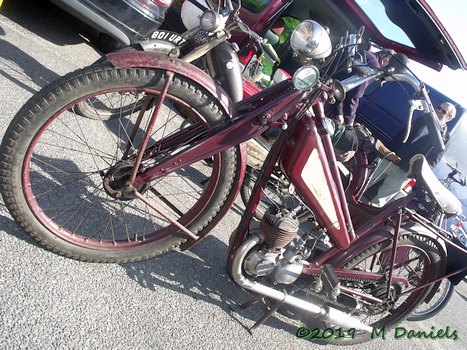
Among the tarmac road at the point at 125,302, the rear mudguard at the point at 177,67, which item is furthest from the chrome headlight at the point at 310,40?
the tarmac road at the point at 125,302

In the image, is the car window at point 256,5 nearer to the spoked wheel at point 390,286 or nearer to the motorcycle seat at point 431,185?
the motorcycle seat at point 431,185

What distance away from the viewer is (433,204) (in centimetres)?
266

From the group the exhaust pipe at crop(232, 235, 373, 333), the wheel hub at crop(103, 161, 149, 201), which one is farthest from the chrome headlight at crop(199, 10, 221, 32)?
the exhaust pipe at crop(232, 235, 373, 333)

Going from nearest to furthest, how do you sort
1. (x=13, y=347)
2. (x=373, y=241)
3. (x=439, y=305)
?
(x=13, y=347) → (x=373, y=241) → (x=439, y=305)

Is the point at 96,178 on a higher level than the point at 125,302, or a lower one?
lower

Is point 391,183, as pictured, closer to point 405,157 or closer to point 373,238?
point 405,157

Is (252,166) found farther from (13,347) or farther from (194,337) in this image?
(13,347)

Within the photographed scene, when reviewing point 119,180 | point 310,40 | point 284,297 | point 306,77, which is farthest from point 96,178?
point 310,40

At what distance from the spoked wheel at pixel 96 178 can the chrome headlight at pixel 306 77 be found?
410 mm

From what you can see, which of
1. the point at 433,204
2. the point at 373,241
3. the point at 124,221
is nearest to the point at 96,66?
the point at 124,221

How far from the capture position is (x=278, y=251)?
245cm

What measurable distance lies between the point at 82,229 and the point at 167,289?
62 centimetres

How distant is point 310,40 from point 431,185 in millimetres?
1329

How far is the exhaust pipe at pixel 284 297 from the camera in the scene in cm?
239
